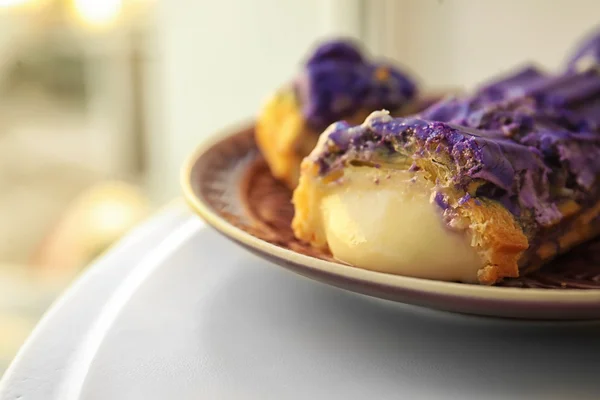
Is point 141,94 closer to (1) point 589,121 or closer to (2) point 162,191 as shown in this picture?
(2) point 162,191

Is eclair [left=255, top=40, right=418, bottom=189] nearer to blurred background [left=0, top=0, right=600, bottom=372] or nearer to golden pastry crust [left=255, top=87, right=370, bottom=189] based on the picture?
golden pastry crust [left=255, top=87, right=370, bottom=189]

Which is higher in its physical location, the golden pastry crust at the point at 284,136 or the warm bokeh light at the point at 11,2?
the warm bokeh light at the point at 11,2

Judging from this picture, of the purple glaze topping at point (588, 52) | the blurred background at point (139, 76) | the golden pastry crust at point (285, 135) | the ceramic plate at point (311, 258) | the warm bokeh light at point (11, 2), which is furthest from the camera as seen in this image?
the warm bokeh light at point (11, 2)

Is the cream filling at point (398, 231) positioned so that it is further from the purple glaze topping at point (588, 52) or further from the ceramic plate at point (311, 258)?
the purple glaze topping at point (588, 52)

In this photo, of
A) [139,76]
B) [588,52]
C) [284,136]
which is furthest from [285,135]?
[139,76]

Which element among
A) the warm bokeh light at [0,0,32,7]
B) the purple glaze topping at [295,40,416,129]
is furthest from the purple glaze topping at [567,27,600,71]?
the warm bokeh light at [0,0,32,7]

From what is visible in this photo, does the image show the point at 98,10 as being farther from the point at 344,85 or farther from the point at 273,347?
the point at 273,347

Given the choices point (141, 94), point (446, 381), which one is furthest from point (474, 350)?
point (141, 94)

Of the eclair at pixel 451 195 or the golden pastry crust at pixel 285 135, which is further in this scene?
the golden pastry crust at pixel 285 135

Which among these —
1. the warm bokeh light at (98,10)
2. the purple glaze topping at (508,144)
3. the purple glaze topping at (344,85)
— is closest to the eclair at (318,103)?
the purple glaze topping at (344,85)
